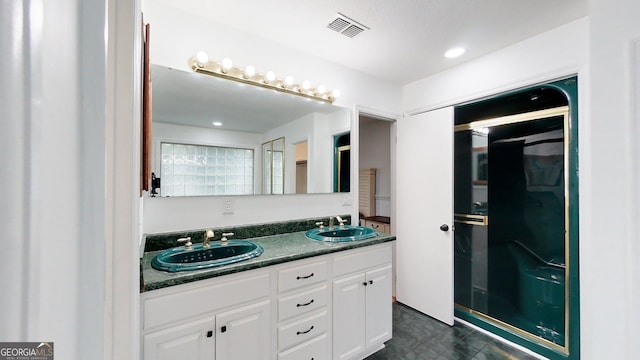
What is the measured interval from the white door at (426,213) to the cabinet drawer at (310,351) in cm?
135

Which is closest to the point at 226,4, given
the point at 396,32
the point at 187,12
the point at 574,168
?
the point at 187,12

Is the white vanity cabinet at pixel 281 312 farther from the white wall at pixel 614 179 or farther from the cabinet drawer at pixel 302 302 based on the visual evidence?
the white wall at pixel 614 179

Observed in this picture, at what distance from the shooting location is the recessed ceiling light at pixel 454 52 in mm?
2096

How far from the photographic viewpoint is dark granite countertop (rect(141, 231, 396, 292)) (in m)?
1.14

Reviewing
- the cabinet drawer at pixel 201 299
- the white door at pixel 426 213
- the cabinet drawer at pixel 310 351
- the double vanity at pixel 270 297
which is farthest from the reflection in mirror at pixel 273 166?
the white door at pixel 426 213

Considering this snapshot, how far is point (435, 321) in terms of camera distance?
241cm

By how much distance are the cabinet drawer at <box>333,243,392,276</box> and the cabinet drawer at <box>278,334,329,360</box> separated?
0.43 meters

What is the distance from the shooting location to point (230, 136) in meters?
1.91

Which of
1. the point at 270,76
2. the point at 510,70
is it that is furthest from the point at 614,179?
the point at 270,76

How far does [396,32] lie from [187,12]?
1464mm

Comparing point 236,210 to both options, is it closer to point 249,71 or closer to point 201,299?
point 201,299

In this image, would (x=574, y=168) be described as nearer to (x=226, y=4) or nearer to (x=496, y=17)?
(x=496, y=17)

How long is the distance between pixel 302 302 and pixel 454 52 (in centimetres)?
231

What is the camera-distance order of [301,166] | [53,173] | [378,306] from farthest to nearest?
[301,166], [378,306], [53,173]
